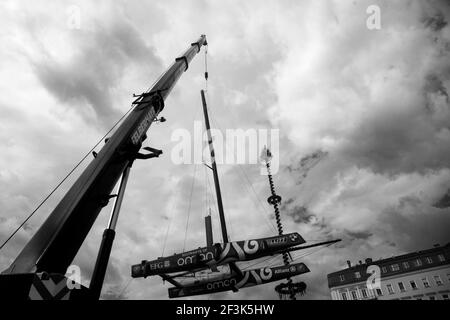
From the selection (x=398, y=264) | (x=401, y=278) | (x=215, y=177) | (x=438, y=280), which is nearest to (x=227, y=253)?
(x=215, y=177)

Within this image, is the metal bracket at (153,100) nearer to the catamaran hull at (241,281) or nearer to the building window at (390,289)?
the catamaran hull at (241,281)

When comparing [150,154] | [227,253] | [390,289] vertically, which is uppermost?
[390,289]

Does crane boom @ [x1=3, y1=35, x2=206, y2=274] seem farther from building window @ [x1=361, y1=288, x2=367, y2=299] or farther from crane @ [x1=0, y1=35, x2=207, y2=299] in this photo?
building window @ [x1=361, y1=288, x2=367, y2=299]

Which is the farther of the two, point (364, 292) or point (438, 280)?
point (364, 292)

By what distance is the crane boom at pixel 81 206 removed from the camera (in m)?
2.76

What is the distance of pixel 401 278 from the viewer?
3847 centimetres

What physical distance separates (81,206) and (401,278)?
49.5 meters

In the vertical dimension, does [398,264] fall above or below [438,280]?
above

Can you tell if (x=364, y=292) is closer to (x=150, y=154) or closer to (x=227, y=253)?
(x=227, y=253)

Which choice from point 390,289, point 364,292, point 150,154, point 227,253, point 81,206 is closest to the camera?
point 81,206

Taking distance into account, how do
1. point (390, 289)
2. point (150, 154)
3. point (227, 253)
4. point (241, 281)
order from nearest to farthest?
point (150, 154) < point (227, 253) < point (241, 281) < point (390, 289)

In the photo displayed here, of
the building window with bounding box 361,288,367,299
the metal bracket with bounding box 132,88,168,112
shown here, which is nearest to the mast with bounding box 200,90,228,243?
the metal bracket with bounding box 132,88,168,112
